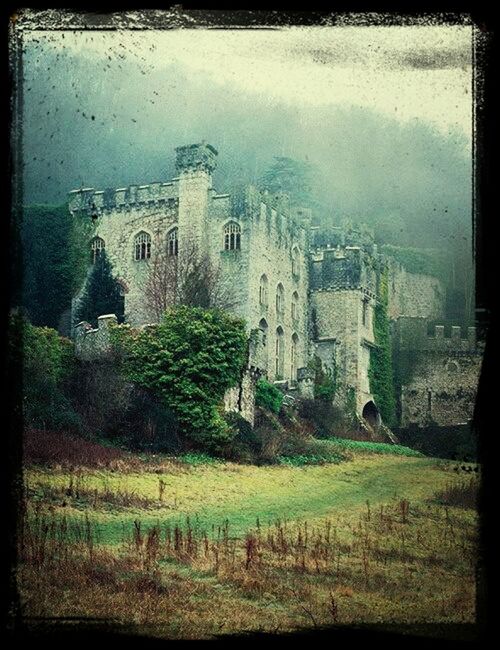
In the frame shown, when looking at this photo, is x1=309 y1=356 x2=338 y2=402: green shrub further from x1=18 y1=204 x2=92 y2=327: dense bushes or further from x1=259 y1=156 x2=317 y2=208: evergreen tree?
x1=18 y1=204 x2=92 y2=327: dense bushes

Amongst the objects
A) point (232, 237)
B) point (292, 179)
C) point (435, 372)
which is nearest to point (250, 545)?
point (435, 372)

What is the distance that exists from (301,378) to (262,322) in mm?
2196

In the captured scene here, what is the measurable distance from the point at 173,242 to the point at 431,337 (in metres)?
5.65

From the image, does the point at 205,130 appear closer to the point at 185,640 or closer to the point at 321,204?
the point at 321,204

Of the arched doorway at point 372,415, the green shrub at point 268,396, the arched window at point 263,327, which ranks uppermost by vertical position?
the arched window at point 263,327

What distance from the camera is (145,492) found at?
12.8m

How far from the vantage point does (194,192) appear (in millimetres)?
17891

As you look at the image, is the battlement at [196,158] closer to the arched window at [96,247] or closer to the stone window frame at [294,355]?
the arched window at [96,247]

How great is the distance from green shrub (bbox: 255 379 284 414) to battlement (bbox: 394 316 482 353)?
235 centimetres

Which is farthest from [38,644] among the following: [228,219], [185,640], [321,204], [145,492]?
[228,219]

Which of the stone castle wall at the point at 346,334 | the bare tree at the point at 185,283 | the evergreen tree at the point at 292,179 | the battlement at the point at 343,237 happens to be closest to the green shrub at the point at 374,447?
the stone castle wall at the point at 346,334

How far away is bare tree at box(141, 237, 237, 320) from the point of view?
15297 millimetres

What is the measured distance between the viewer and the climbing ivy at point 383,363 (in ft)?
48.5

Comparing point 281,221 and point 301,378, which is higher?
point 281,221
